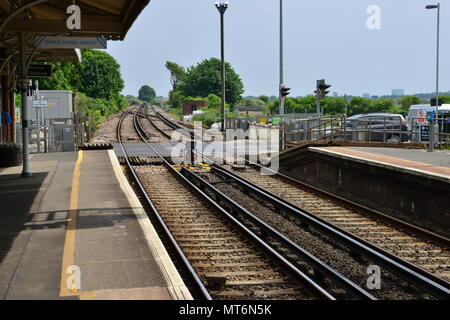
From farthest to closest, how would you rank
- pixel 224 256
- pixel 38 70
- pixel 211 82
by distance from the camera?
pixel 211 82, pixel 38 70, pixel 224 256

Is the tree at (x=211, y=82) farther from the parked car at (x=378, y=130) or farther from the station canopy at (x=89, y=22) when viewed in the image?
the station canopy at (x=89, y=22)

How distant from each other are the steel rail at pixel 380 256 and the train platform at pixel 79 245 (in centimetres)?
352

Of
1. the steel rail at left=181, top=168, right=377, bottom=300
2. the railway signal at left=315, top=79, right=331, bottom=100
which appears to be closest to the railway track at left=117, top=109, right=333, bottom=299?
the steel rail at left=181, top=168, right=377, bottom=300

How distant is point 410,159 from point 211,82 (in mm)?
105636

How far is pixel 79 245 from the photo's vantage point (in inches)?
340

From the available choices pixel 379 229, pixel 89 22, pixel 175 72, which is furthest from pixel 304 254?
pixel 175 72

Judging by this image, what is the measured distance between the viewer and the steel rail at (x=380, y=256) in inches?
315

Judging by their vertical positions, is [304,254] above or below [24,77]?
below

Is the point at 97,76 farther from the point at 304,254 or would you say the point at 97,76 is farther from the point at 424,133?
the point at 304,254

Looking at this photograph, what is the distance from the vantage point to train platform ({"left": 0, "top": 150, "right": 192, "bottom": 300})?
659 centimetres
